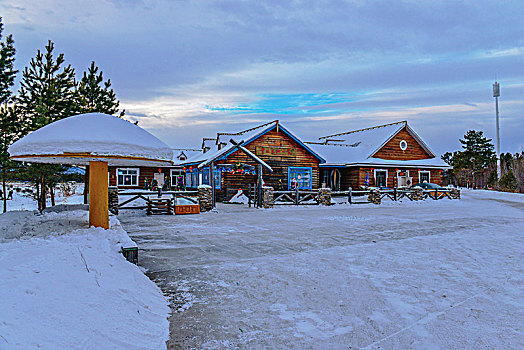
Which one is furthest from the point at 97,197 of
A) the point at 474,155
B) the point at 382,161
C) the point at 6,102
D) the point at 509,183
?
the point at 474,155

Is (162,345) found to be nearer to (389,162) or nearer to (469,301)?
(469,301)

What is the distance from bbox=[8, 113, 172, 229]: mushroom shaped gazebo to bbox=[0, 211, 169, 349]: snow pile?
1.86 metres

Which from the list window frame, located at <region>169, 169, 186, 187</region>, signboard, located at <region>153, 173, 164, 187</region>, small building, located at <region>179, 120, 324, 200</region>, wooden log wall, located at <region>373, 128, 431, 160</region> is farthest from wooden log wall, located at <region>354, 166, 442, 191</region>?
signboard, located at <region>153, 173, 164, 187</region>

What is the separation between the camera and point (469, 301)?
5156 mm

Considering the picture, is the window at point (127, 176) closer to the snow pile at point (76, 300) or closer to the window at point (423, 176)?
the snow pile at point (76, 300)

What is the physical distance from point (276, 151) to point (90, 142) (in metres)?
18.9

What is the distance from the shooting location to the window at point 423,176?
31464 mm

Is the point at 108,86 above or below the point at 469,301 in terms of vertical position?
above

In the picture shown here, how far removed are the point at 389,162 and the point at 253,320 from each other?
89.6 ft

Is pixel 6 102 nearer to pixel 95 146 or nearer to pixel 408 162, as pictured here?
pixel 95 146

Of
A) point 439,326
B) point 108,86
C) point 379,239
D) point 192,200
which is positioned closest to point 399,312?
point 439,326

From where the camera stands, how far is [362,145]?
32062 mm

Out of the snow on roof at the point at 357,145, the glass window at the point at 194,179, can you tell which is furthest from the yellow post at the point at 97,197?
the snow on roof at the point at 357,145

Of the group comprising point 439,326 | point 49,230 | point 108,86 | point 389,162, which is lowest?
point 439,326
